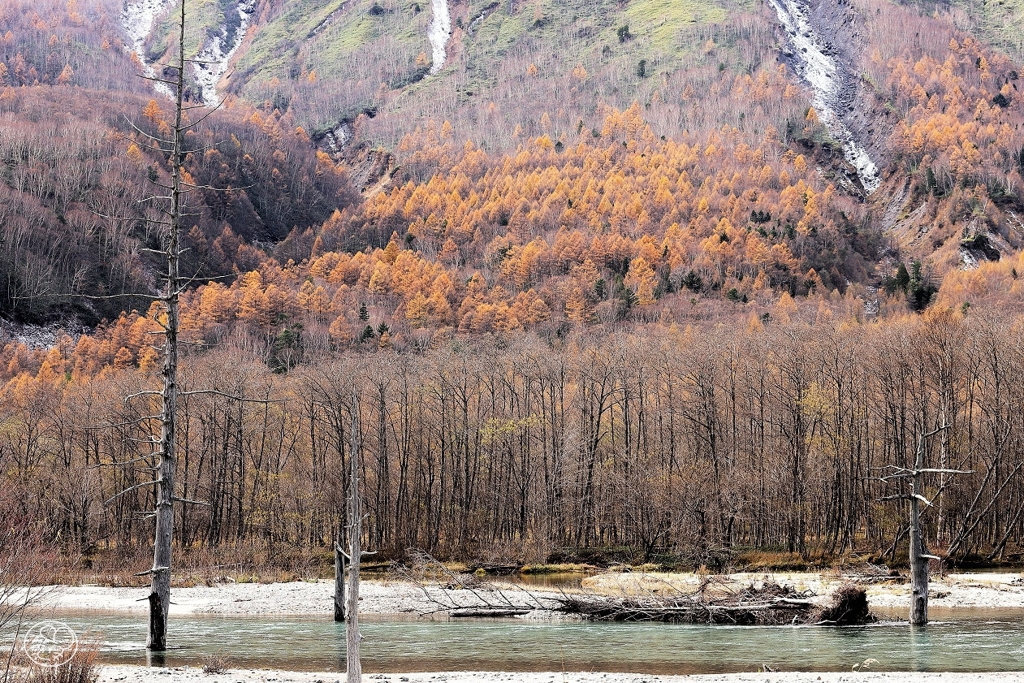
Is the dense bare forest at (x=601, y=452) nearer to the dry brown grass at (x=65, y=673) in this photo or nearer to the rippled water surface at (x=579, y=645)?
the rippled water surface at (x=579, y=645)

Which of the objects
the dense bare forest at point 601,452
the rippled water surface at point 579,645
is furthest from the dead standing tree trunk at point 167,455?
the dense bare forest at point 601,452

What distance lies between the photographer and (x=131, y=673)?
21297 millimetres

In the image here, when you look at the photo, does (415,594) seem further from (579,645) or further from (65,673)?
(65,673)

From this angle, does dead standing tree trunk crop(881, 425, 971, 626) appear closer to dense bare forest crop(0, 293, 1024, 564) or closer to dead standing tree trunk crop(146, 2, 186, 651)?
dead standing tree trunk crop(146, 2, 186, 651)

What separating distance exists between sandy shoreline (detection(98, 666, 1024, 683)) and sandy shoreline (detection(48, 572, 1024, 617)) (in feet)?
49.0

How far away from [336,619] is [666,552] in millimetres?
32179

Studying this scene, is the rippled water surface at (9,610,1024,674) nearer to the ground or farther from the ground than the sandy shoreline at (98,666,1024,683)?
nearer to the ground

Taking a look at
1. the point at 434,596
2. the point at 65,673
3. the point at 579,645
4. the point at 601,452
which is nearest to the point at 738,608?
the point at 579,645

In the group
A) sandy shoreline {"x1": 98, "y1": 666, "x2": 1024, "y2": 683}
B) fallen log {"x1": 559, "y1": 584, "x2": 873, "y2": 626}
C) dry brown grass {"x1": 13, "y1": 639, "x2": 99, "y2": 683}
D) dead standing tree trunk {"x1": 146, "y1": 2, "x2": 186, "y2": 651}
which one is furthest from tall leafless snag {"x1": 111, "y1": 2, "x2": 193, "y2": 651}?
fallen log {"x1": 559, "y1": 584, "x2": 873, "y2": 626}

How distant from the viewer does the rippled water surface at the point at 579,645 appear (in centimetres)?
2512

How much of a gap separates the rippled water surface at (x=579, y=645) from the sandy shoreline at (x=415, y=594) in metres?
3.57

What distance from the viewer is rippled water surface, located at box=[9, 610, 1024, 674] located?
82.4ft

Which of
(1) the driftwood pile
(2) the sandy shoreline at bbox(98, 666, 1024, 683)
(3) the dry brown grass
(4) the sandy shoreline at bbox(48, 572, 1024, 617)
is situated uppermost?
(3) the dry brown grass

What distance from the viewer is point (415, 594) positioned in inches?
1779
